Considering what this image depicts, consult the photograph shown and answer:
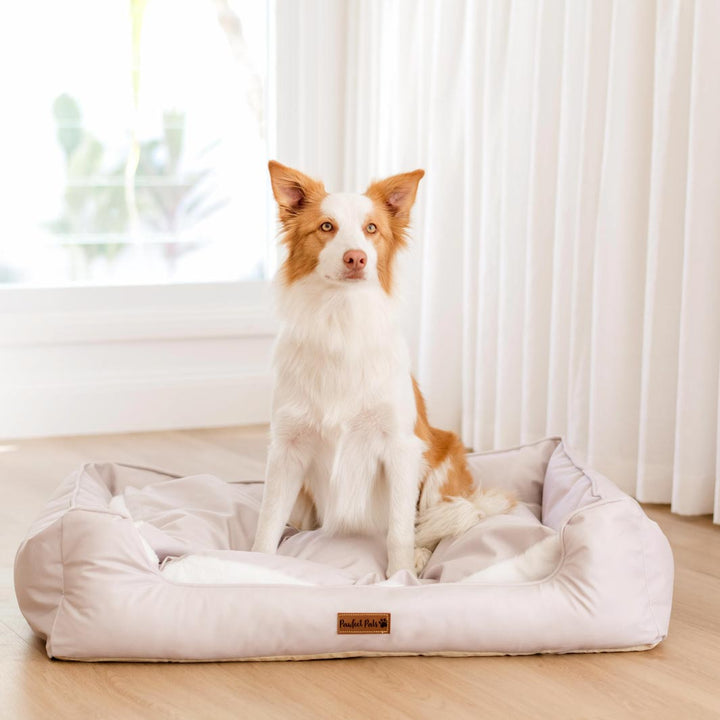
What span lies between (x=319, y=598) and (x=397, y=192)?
34.7 inches

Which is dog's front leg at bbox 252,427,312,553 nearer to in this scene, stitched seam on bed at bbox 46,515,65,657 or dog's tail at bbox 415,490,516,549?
dog's tail at bbox 415,490,516,549

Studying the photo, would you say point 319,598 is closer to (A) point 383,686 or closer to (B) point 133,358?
(A) point 383,686

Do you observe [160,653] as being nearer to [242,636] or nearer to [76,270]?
[242,636]

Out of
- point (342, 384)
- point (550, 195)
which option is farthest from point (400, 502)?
point (550, 195)

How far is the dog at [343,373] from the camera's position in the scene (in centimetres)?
227

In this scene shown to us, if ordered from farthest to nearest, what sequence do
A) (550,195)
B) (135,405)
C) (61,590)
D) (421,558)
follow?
(135,405), (550,195), (421,558), (61,590)

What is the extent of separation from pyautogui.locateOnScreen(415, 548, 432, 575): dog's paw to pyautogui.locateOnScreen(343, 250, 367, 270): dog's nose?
654 millimetres

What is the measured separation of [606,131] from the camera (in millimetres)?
3107

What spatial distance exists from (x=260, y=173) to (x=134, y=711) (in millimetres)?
2972

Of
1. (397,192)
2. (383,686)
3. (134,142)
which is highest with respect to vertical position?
(134,142)

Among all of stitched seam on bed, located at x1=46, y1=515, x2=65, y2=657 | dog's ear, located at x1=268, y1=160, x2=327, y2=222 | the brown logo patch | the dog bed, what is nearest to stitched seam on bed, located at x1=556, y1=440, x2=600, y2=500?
the dog bed

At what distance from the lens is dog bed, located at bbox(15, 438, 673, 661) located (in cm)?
193

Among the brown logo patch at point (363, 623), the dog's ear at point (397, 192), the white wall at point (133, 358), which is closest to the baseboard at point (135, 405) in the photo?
the white wall at point (133, 358)

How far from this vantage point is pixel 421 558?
240 centimetres
